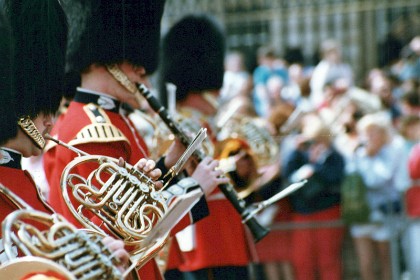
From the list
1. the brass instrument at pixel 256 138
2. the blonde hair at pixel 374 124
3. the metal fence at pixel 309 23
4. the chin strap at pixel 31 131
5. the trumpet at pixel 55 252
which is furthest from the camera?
the metal fence at pixel 309 23

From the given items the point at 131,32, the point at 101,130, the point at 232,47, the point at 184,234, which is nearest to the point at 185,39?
the point at 184,234

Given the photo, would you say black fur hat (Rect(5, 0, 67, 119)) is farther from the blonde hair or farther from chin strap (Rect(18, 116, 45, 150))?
A: the blonde hair

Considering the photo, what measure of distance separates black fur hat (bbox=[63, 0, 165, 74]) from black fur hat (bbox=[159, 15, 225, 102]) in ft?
6.06

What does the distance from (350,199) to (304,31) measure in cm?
588

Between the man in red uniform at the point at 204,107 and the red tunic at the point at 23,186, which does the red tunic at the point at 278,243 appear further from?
the red tunic at the point at 23,186

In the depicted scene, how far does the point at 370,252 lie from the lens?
7980mm

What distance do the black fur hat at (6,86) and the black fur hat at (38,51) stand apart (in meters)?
0.13

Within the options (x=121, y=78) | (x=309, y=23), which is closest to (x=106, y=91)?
(x=121, y=78)

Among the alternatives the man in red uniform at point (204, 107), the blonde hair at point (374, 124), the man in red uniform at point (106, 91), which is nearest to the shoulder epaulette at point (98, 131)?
the man in red uniform at point (106, 91)

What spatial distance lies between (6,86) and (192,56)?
11.5ft

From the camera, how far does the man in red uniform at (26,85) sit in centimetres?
362

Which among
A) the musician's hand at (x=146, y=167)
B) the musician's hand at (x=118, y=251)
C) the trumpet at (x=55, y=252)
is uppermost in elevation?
the trumpet at (x=55, y=252)

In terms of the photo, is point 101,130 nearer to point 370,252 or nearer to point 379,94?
point 370,252

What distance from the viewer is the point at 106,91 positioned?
4.70 m
